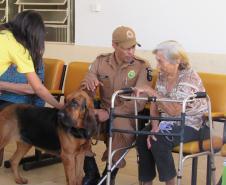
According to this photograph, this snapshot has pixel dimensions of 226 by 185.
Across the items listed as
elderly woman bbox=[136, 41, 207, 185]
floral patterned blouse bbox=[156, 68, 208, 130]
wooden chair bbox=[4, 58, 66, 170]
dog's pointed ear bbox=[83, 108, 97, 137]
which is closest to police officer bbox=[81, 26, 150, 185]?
dog's pointed ear bbox=[83, 108, 97, 137]

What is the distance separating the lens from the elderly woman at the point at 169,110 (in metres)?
3.43

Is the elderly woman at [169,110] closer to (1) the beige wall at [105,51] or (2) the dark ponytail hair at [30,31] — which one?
(2) the dark ponytail hair at [30,31]

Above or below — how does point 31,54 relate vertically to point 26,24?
below

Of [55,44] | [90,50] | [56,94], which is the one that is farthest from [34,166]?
[55,44]

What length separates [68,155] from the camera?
373 centimetres

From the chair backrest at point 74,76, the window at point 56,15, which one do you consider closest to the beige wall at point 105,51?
the window at point 56,15

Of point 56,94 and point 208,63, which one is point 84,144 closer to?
point 56,94

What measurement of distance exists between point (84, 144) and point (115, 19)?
2.52 m

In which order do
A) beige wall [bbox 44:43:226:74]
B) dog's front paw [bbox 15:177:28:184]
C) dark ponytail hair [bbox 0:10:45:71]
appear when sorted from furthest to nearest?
beige wall [bbox 44:43:226:74] → dog's front paw [bbox 15:177:28:184] → dark ponytail hair [bbox 0:10:45:71]

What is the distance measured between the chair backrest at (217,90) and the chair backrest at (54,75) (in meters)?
1.57

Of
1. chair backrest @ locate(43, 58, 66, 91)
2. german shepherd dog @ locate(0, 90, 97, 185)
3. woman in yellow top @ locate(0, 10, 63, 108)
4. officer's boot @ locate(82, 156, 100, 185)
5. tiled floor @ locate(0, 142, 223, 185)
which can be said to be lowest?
tiled floor @ locate(0, 142, 223, 185)

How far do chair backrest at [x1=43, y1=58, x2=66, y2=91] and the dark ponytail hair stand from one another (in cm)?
97

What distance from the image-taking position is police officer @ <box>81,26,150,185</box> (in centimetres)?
376

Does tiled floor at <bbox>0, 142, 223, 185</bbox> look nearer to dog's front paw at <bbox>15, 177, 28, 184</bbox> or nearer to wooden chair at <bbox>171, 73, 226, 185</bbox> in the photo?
dog's front paw at <bbox>15, 177, 28, 184</bbox>
